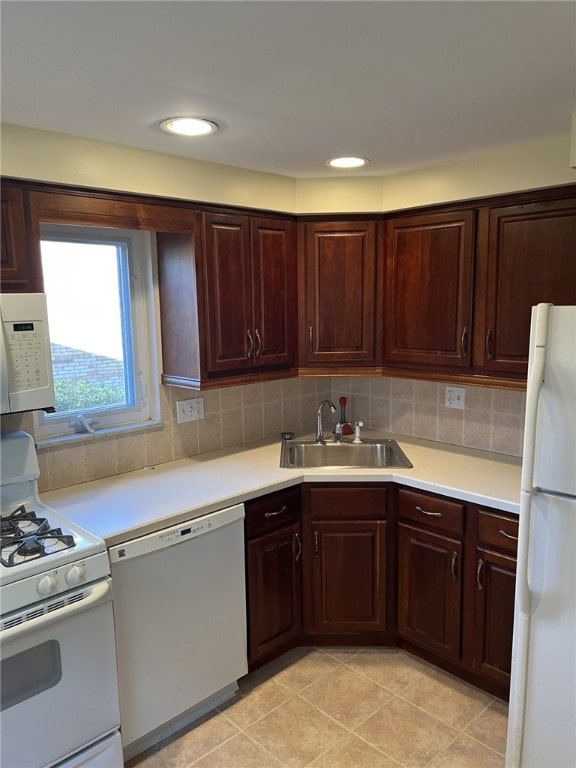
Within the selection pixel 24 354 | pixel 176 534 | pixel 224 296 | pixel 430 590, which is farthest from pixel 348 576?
pixel 24 354

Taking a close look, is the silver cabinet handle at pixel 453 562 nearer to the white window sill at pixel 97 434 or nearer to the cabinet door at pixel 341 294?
the cabinet door at pixel 341 294

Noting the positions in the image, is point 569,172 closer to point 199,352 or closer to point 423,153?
point 423,153

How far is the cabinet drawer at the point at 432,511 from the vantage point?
2283mm

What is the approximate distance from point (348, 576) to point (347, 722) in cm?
59

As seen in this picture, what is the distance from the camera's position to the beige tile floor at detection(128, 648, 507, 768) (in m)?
2.03

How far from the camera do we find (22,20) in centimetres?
116

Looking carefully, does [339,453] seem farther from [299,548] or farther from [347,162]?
[347,162]

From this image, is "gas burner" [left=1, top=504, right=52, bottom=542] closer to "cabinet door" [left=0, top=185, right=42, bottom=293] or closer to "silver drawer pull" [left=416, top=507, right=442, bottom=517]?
"cabinet door" [left=0, top=185, right=42, bottom=293]

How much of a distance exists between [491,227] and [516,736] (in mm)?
1926

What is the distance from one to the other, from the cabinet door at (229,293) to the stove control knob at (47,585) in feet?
3.66

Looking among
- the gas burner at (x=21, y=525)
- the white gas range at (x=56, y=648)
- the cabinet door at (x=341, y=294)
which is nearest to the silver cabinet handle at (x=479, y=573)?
the cabinet door at (x=341, y=294)

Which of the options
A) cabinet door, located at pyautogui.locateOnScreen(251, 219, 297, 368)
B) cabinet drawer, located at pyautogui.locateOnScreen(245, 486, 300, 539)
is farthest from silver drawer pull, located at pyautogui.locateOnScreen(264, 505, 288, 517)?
cabinet door, located at pyautogui.locateOnScreen(251, 219, 297, 368)

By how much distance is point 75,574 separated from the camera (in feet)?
5.54

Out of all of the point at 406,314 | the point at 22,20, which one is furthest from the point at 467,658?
the point at 22,20
